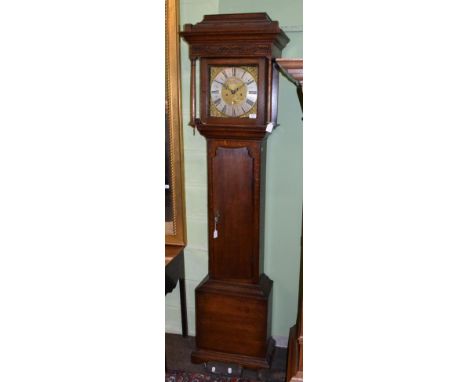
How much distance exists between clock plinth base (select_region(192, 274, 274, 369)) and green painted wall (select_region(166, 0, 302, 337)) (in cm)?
21

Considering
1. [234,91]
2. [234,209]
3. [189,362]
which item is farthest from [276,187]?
[189,362]

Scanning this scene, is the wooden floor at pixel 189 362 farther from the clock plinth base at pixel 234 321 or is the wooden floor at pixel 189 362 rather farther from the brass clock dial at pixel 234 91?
the brass clock dial at pixel 234 91

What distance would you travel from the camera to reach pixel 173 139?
2588 millimetres

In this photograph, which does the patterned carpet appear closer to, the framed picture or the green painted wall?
the green painted wall

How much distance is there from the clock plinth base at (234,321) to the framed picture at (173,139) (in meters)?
0.39

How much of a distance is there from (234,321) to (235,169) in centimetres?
86

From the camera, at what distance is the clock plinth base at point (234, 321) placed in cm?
246

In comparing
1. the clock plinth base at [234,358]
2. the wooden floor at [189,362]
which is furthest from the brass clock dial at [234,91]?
the wooden floor at [189,362]
